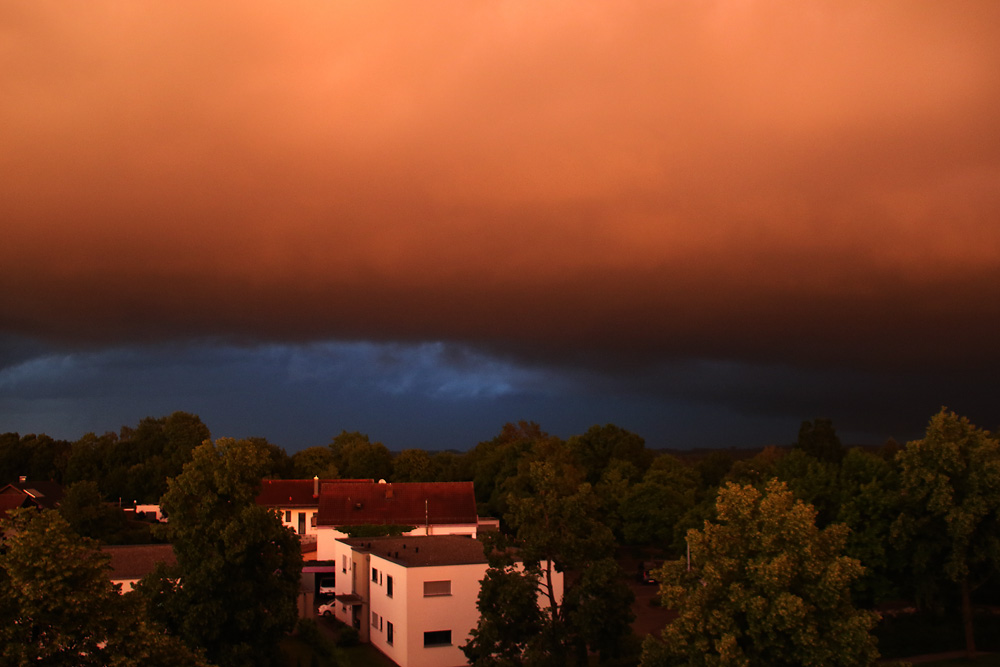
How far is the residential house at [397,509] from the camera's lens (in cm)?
6650

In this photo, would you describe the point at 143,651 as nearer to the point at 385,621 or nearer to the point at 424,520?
the point at 385,621

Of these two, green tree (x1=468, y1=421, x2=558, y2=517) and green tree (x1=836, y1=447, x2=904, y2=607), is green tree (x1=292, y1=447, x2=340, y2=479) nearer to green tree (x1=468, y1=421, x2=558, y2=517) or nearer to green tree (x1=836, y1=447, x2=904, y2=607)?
Answer: green tree (x1=468, y1=421, x2=558, y2=517)

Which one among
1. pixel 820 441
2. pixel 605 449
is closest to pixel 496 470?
pixel 605 449

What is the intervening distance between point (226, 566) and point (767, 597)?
20631 millimetres

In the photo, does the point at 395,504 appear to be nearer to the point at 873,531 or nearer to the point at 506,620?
the point at 506,620

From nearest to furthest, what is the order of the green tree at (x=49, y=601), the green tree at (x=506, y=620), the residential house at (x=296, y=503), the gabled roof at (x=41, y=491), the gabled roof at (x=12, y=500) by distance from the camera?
the green tree at (x=49, y=601) → the green tree at (x=506, y=620) → the residential house at (x=296, y=503) → the gabled roof at (x=12, y=500) → the gabled roof at (x=41, y=491)

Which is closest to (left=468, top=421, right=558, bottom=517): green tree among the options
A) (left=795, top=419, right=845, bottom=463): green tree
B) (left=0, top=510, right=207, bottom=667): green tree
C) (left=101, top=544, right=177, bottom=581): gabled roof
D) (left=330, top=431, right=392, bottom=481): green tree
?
(left=330, top=431, right=392, bottom=481): green tree

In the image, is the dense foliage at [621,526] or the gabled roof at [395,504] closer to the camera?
the dense foliage at [621,526]

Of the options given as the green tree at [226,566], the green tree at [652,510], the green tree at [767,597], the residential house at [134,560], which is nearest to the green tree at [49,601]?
the green tree at [226,566]

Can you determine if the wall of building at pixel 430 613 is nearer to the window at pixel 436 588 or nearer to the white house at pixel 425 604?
the white house at pixel 425 604

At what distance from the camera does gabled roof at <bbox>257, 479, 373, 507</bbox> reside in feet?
250

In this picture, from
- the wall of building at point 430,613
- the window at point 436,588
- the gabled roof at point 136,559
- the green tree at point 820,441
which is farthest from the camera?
the green tree at point 820,441

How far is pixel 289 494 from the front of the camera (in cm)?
7756

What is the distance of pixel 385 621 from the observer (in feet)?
137
